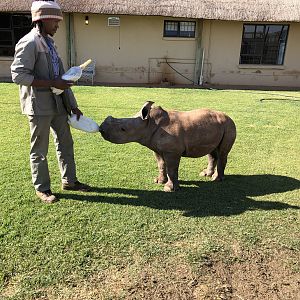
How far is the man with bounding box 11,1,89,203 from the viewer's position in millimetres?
3775

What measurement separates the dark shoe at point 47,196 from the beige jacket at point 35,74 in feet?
3.13

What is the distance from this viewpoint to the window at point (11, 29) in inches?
597

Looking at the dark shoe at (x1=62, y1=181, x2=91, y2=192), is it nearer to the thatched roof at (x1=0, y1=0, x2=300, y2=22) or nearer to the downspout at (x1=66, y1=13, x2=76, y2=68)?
the thatched roof at (x1=0, y1=0, x2=300, y2=22)

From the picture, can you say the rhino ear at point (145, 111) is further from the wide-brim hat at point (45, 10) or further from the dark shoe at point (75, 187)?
the wide-brim hat at point (45, 10)

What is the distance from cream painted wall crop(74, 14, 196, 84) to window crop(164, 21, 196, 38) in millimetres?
274

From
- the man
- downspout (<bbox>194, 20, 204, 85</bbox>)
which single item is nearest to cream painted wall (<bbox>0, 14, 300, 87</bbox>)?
downspout (<bbox>194, 20, 204, 85</bbox>)

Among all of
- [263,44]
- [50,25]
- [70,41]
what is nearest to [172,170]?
[50,25]

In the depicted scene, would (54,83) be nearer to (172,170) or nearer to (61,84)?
(61,84)

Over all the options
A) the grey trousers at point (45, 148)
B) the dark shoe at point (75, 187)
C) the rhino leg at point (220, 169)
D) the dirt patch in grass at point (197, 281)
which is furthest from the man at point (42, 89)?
the rhino leg at point (220, 169)

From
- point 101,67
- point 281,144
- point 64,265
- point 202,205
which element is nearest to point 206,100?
point 281,144

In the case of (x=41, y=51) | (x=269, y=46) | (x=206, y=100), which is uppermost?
(x=41, y=51)

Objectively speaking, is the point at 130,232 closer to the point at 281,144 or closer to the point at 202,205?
the point at 202,205

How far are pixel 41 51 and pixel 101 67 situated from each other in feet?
39.4

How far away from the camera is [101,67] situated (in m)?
15.6
